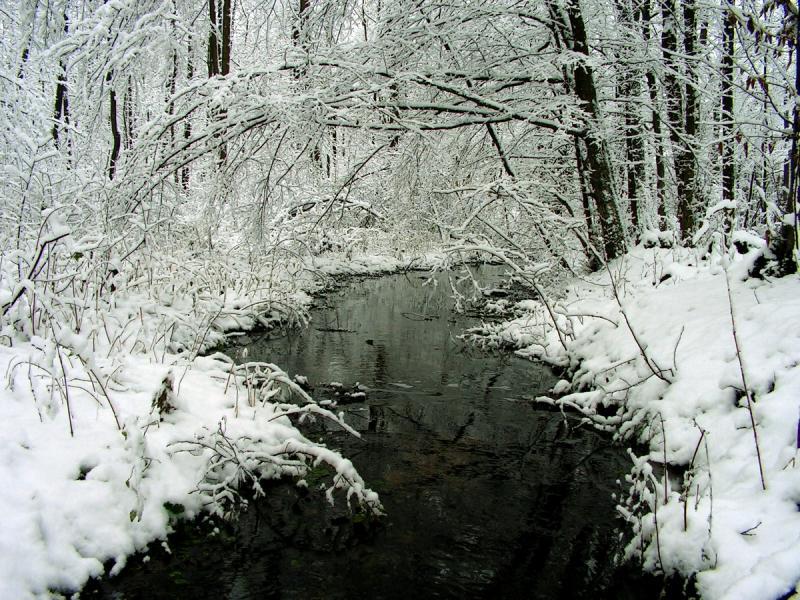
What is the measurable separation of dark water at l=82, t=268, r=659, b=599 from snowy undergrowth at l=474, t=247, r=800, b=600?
0.37m

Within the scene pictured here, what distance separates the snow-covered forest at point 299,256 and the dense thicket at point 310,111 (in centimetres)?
5

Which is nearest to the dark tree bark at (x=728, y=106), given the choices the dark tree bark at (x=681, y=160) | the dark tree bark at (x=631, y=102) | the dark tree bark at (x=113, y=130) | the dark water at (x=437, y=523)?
the dark tree bark at (x=681, y=160)

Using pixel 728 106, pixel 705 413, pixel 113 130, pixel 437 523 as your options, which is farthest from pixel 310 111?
pixel 728 106

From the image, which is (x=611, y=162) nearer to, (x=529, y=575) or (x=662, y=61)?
(x=662, y=61)

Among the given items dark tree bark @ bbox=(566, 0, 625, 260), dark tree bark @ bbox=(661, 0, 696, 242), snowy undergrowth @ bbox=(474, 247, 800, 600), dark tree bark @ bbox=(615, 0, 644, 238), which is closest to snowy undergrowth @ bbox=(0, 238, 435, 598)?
snowy undergrowth @ bbox=(474, 247, 800, 600)

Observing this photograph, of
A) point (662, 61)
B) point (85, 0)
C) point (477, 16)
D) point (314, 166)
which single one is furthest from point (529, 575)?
point (662, 61)

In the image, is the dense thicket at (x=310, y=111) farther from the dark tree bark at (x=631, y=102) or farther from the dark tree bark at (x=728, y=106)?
the dark tree bark at (x=728, y=106)

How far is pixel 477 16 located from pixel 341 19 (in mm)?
2517

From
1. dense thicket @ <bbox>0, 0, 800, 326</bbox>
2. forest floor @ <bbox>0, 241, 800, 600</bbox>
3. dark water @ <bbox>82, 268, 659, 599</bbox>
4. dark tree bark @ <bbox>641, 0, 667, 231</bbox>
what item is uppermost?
dark tree bark @ <bbox>641, 0, 667, 231</bbox>

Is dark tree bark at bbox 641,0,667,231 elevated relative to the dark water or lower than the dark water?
elevated

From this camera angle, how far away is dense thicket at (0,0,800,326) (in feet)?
15.2

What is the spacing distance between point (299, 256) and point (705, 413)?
8.57 metres

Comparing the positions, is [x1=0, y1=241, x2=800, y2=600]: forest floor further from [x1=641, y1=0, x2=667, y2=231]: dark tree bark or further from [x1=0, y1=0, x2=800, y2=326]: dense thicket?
[x1=641, y1=0, x2=667, y2=231]: dark tree bark

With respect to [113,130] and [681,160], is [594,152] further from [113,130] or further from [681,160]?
[113,130]
